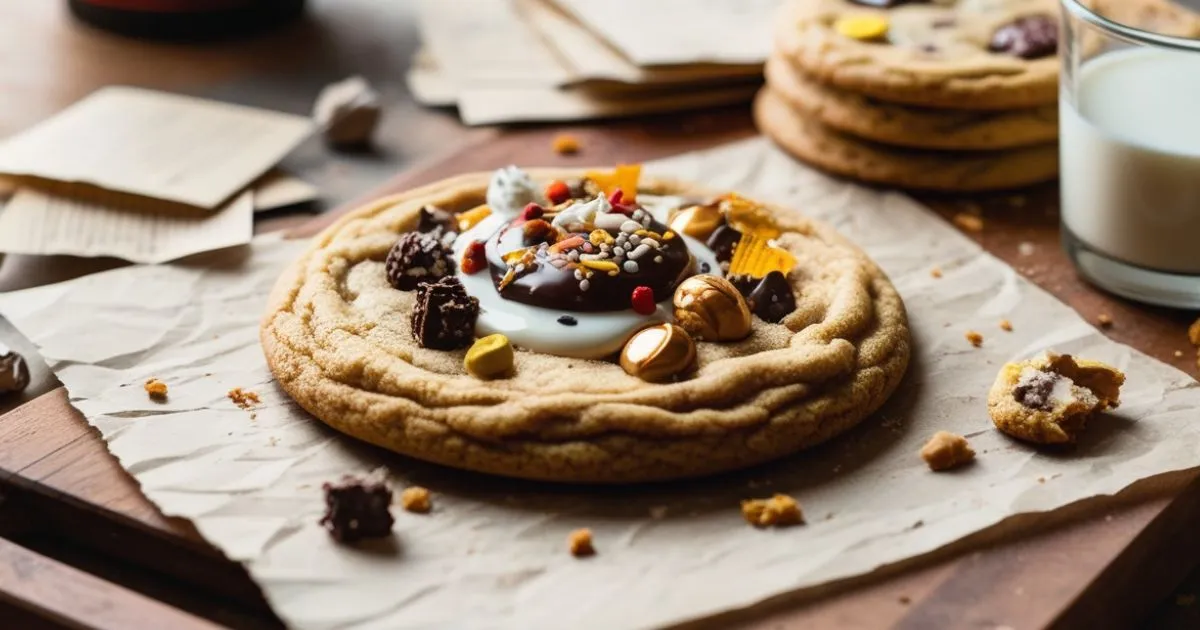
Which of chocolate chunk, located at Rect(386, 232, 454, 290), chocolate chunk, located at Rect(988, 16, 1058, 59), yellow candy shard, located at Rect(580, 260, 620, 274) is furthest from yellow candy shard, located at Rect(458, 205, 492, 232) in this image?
chocolate chunk, located at Rect(988, 16, 1058, 59)

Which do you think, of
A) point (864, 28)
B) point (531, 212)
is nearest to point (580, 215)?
point (531, 212)

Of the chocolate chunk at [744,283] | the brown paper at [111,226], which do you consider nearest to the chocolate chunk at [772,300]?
the chocolate chunk at [744,283]

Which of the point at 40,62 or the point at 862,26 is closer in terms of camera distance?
the point at 862,26

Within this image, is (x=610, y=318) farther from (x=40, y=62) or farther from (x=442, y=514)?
(x=40, y=62)

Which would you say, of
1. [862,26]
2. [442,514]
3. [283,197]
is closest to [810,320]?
[442,514]

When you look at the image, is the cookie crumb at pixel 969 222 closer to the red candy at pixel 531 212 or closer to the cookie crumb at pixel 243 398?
the red candy at pixel 531 212

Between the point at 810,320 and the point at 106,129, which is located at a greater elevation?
the point at 106,129
